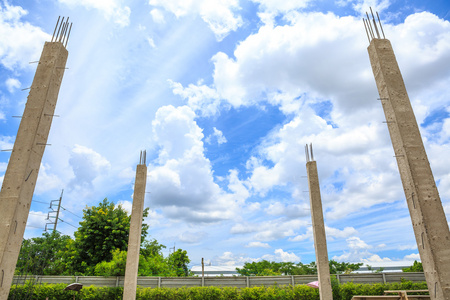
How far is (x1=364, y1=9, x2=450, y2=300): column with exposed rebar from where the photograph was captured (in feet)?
16.5

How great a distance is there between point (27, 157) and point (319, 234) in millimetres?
8396

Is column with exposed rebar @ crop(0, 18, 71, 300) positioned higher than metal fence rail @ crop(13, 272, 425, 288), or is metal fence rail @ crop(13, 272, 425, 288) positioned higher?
column with exposed rebar @ crop(0, 18, 71, 300)

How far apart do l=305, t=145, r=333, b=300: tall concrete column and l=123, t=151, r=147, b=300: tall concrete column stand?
18.8ft

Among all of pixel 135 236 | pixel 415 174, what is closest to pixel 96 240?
pixel 135 236

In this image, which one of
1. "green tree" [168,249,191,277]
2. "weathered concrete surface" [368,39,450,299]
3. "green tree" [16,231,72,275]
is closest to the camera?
"weathered concrete surface" [368,39,450,299]

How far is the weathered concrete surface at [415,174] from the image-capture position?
16.5ft

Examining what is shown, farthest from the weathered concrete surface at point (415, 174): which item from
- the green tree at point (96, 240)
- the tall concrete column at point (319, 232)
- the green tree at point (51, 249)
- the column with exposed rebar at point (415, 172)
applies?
the green tree at point (51, 249)

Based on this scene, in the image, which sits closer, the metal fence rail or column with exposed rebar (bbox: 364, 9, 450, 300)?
column with exposed rebar (bbox: 364, 9, 450, 300)

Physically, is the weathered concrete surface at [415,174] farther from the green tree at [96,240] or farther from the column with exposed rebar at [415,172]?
the green tree at [96,240]

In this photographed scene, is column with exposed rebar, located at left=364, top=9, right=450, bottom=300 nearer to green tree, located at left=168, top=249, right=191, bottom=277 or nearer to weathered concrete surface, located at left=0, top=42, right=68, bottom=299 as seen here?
weathered concrete surface, located at left=0, top=42, right=68, bottom=299

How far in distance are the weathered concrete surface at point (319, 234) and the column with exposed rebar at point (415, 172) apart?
15.1ft

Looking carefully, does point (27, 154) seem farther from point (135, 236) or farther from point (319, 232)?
point (319, 232)

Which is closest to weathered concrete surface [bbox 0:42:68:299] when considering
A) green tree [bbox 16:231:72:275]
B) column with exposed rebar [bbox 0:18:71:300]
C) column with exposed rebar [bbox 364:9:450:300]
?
column with exposed rebar [bbox 0:18:71:300]

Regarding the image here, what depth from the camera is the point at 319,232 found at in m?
10.1
